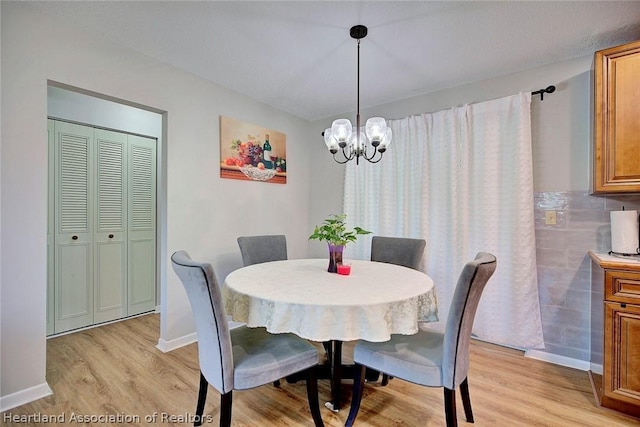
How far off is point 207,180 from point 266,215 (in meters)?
0.82

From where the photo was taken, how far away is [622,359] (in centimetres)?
175

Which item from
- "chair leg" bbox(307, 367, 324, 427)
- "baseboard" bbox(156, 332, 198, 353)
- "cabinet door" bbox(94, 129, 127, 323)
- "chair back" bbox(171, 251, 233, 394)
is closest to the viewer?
"chair back" bbox(171, 251, 233, 394)

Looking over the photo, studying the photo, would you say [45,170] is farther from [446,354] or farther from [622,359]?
[622,359]

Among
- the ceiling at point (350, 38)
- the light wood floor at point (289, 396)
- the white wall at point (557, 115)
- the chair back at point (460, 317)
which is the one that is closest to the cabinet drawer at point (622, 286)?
the light wood floor at point (289, 396)

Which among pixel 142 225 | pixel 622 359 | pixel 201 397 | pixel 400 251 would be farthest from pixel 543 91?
pixel 142 225

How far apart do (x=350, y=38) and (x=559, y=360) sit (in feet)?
9.52

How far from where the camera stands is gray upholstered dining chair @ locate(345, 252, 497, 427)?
1386mm

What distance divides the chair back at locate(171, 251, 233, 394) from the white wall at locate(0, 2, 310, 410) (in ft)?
3.91

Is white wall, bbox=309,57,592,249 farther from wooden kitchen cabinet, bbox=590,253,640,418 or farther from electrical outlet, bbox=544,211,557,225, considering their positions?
wooden kitchen cabinet, bbox=590,253,640,418

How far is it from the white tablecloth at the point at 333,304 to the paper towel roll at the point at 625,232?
1.35 m

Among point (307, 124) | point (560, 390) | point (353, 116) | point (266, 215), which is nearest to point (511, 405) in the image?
point (560, 390)

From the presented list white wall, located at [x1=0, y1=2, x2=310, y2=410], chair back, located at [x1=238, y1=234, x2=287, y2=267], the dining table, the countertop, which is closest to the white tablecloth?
the dining table

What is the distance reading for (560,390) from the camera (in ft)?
6.61

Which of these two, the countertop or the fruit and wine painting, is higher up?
the fruit and wine painting
